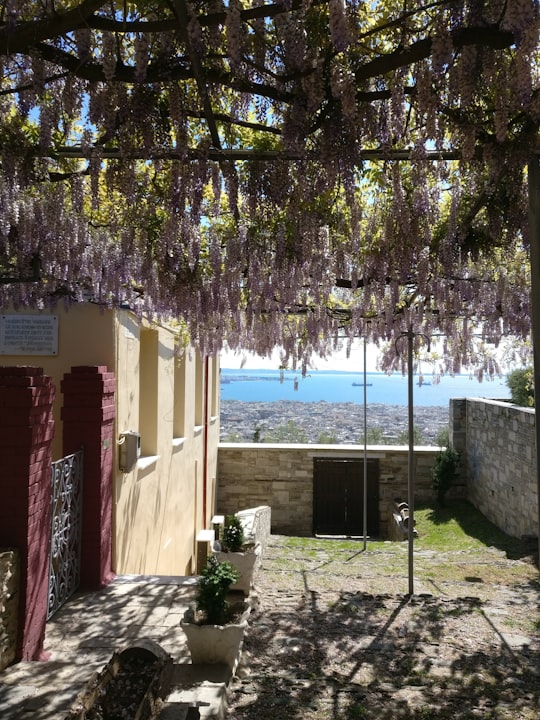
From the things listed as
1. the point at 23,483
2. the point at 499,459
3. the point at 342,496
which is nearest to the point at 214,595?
the point at 23,483

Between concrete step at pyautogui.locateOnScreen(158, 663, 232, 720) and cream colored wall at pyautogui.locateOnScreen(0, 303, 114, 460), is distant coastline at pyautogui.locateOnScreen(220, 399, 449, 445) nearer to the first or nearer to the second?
cream colored wall at pyautogui.locateOnScreen(0, 303, 114, 460)

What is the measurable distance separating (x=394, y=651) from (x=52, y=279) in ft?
13.6

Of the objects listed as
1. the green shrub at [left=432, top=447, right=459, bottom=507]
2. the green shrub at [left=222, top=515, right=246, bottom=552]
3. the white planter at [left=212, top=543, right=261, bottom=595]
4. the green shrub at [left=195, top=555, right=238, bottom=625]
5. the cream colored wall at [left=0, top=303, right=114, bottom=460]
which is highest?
the cream colored wall at [left=0, top=303, right=114, bottom=460]

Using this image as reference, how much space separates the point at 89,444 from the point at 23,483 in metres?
1.60

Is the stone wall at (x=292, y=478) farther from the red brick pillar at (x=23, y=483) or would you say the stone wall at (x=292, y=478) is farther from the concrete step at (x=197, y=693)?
the red brick pillar at (x=23, y=483)

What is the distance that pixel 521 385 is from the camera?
1291cm

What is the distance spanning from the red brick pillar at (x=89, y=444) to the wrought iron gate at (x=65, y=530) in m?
0.06

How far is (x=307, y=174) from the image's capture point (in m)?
3.47

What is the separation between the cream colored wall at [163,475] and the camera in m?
5.70

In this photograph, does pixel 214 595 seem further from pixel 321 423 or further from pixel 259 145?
pixel 321 423

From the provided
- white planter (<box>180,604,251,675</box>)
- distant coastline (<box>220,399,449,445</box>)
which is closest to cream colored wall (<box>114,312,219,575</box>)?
white planter (<box>180,604,251,675</box>)

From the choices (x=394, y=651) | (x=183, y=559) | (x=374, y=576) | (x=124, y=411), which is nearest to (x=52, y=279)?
(x=124, y=411)

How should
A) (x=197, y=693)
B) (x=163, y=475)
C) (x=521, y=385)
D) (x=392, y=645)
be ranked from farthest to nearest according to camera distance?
(x=521, y=385) < (x=163, y=475) < (x=392, y=645) < (x=197, y=693)

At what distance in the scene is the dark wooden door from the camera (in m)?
12.6
